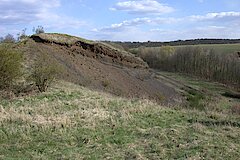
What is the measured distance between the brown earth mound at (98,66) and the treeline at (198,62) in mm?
32549

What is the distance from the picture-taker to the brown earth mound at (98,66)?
32.4m

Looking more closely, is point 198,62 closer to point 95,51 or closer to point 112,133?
point 95,51

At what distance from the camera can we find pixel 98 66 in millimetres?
38875

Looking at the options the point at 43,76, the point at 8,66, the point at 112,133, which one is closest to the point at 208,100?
the point at 43,76

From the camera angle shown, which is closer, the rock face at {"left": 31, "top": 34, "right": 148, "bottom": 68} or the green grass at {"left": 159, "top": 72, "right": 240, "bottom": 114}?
the green grass at {"left": 159, "top": 72, "right": 240, "bottom": 114}

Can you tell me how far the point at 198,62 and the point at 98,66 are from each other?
49.4 meters

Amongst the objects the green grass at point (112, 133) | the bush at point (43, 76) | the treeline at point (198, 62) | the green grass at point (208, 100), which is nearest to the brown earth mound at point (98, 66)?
the green grass at point (208, 100)

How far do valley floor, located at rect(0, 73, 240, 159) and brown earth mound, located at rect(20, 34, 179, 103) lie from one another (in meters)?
15.2

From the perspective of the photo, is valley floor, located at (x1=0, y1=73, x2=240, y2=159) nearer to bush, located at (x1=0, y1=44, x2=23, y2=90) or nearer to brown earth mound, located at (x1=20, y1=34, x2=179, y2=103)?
bush, located at (x1=0, y1=44, x2=23, y2=90)

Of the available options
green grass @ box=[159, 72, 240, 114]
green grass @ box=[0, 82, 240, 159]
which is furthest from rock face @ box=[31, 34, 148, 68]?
green grass @ box=[0, 82, 240, 159]

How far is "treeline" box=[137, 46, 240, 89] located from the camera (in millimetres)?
76000

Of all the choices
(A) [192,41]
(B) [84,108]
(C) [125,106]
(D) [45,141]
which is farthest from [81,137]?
(A) [192,41]

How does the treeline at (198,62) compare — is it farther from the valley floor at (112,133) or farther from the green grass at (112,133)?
the valley floor at (112,133)

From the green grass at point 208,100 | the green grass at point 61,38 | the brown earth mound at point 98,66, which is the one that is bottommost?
the green grass at point 208,100
